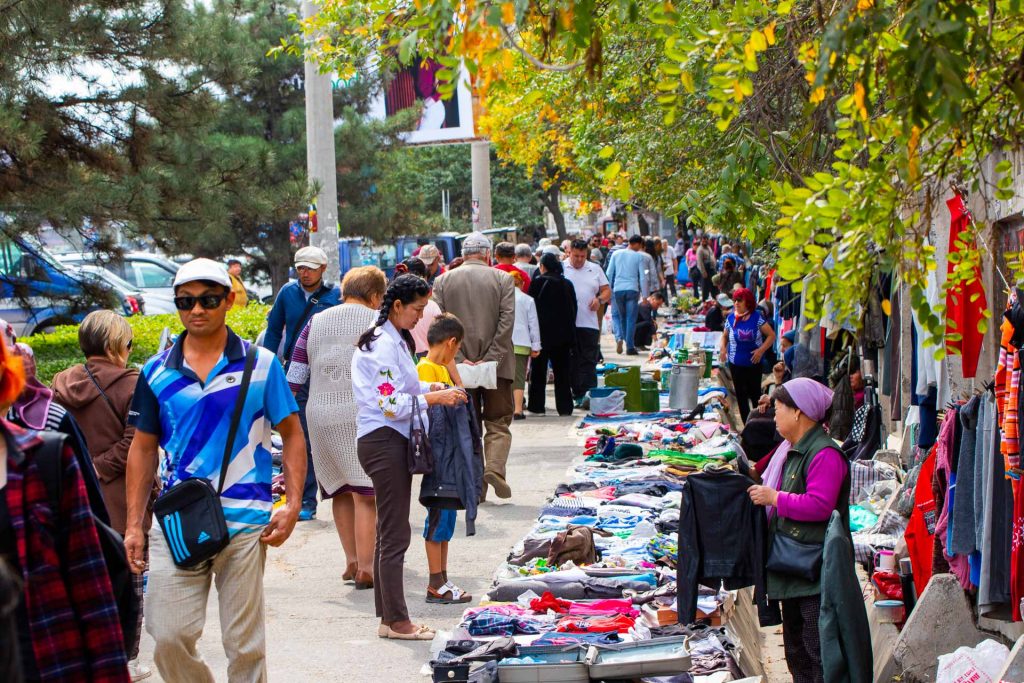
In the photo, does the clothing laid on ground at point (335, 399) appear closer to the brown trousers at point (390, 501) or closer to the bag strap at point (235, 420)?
the brown trousers at point (390, 501)

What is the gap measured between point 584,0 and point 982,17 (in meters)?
1.83

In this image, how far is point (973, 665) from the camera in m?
6.16

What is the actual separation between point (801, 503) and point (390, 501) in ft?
7.17

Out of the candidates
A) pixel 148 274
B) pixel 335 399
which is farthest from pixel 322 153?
pixel 148 274

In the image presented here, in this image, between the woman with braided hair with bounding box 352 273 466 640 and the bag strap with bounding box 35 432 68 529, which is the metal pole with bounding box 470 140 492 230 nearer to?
the woman with braided hair with bounding box 352 273 466 640

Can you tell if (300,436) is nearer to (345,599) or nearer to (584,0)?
(584,0)

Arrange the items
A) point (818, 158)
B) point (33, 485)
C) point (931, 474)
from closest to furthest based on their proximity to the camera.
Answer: point (33, 485) → point (931, 474) → point (818, 158)

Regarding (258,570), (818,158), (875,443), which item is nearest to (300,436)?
(258,570)

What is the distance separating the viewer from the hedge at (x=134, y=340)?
15.7m

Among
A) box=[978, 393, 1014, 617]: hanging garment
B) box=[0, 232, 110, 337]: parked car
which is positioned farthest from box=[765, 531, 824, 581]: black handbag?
box=[0, 232, 110, 337]: parked car

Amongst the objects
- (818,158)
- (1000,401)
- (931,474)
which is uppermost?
(818,158)

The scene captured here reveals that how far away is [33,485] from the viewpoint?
3.46 metres

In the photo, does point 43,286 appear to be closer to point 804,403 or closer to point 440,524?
point 440,524

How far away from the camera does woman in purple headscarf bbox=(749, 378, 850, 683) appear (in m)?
6.19
